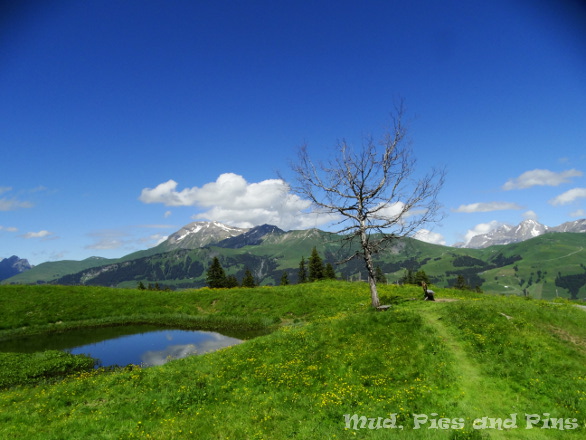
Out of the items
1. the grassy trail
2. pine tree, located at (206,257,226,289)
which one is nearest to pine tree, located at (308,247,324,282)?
pine tree, located at (206,257,226,289)

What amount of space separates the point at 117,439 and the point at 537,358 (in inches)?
800

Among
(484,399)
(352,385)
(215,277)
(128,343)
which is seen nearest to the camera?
(484,399)

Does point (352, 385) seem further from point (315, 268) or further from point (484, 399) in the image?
point (315, 268)

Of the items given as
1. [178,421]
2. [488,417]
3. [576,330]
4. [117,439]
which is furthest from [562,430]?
[117,439]

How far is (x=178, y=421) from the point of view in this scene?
14156 millimetres

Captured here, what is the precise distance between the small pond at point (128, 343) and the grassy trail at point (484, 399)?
23.0 m

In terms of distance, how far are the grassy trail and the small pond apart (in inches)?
905

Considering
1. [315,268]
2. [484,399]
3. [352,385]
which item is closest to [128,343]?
[352,385]

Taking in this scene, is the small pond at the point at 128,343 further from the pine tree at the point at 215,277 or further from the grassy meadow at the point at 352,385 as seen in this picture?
the pine tree at the point at 215,277

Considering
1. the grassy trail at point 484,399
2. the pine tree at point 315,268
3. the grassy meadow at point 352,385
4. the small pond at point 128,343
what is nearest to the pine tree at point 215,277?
the pine tree at point 315,268

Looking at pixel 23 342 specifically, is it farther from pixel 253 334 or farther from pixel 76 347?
pixel 253 334

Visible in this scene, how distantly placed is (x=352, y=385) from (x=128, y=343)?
29945 millimetres

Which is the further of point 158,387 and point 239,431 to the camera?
point 158,387

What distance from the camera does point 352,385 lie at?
632 inches
